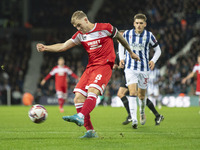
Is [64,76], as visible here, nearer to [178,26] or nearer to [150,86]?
[150,86]

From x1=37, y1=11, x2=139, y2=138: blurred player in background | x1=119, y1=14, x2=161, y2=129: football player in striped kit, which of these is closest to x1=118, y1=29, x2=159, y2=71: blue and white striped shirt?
x1=119, y1=14, x2=161, y2=129: football player in striped kit

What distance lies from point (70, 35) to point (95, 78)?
912 inches

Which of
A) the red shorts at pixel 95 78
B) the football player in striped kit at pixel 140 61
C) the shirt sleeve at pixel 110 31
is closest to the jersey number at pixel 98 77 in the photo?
the red shorts at pixel 95 78

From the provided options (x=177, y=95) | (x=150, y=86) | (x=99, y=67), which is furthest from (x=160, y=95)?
(x=99, y=67)

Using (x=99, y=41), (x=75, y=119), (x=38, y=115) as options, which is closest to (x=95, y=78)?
(x=99, y=41)

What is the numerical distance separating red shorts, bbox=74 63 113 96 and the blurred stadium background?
15.7m

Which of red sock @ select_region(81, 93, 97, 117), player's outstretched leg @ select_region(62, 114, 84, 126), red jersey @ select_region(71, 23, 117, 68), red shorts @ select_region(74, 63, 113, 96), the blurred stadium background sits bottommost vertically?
player's outstretched leg @ select_region(62, 114, 84, 126)

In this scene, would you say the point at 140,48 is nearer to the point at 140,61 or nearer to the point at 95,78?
the point at 140,61

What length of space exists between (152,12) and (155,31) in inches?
109

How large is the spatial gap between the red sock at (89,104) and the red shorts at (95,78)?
0.18 metres

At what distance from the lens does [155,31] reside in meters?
26.9

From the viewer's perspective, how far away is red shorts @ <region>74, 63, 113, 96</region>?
661 centimetres

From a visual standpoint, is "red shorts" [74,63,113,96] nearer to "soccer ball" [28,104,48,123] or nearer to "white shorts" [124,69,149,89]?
"soccer ball" [28,104,48,123]

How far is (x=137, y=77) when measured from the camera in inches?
360
